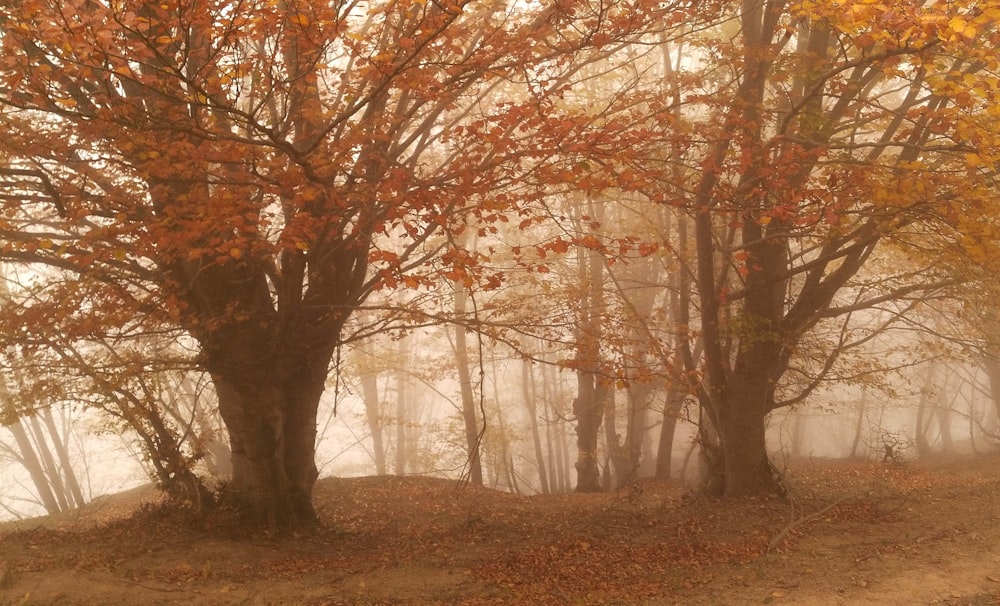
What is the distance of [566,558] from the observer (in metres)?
7.75

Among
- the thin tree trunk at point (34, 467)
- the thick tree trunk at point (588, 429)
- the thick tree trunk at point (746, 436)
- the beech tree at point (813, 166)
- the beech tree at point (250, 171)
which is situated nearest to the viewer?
the beech tree at point (250, 171)

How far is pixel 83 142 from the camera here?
737cm

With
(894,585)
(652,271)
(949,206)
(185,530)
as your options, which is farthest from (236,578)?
(652,271)

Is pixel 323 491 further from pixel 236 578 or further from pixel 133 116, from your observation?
pixel 133 116

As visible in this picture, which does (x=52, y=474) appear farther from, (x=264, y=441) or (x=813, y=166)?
(x=813, y=166)

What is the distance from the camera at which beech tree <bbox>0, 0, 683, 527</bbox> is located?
19.6ft

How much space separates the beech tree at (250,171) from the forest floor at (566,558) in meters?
1.28

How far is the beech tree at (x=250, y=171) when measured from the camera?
5965 millimetres

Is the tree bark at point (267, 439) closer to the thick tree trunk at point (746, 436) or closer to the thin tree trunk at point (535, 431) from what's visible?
the thick tree trunk at point (746, 436)

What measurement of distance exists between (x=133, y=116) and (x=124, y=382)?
2971 millimetres

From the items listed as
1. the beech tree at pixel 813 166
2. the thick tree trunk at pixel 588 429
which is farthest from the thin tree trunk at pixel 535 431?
the beech tree at pixel 813 166

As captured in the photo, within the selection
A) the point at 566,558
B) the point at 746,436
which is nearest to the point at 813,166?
the point at 746,436

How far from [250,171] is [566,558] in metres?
5.04

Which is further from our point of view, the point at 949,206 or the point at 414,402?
the point at 414,402
